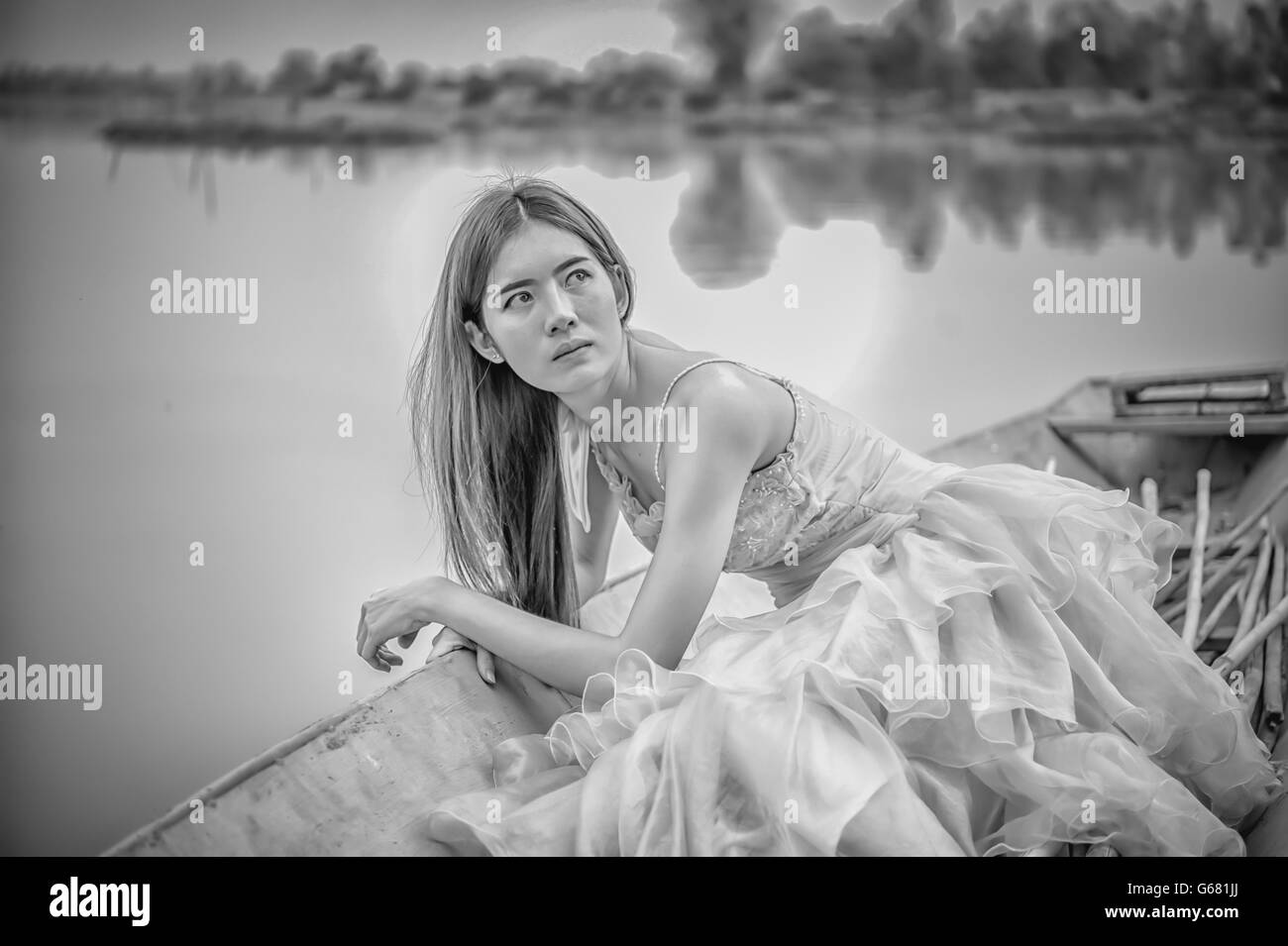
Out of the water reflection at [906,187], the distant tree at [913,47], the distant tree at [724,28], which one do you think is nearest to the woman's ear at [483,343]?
the water reflection at [906,187]

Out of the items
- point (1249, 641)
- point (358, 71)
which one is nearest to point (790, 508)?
point (1249, 641)

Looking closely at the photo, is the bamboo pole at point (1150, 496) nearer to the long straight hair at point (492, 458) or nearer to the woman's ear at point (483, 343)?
the long straight hair at point (492, 458)

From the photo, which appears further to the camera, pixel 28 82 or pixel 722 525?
pixel 28 82

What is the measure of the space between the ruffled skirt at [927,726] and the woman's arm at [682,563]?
0.05 m

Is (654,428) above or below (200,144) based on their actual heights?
below

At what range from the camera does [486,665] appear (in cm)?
173

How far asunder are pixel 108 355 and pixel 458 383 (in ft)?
3.01

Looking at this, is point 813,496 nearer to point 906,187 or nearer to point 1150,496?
point 906,187

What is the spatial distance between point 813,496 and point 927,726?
1.25 feet

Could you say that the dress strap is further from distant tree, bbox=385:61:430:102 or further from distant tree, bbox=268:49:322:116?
distant tree, bbox=268:49:322:116

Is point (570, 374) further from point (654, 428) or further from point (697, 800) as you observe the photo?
point (697, 800)

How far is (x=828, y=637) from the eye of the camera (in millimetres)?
1521
